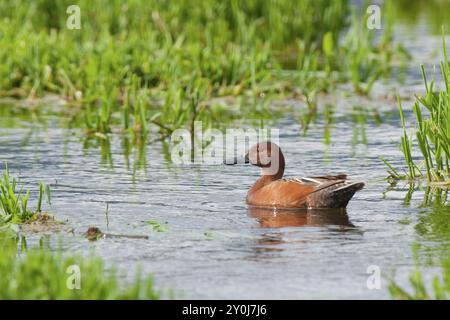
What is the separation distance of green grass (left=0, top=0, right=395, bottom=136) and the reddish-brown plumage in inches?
117

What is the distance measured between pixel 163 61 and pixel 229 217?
6.42 m

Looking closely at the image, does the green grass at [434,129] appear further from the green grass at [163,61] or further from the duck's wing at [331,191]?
the green grass at [163,61]

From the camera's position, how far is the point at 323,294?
679 centimetres

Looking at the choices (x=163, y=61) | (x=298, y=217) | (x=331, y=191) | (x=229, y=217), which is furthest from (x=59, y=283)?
(x=163, y=61)

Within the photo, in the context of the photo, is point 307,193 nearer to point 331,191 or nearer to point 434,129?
point 331,191

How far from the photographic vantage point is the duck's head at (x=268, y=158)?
990cm

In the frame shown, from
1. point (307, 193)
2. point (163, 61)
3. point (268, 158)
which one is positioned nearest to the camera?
point (307, 193)

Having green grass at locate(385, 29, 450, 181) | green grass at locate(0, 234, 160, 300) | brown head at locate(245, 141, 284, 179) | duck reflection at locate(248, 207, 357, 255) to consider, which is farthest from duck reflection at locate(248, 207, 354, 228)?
green grass at locate(0, 234, 160, 300)

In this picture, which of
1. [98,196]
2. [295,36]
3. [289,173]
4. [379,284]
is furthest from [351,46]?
[379,284]

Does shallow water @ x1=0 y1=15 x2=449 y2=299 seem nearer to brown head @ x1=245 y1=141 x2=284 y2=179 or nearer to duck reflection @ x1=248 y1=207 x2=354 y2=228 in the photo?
duck reflection @ x1=248 y1=207 x2=354 y2=228

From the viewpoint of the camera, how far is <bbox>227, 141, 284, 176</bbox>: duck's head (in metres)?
9.90

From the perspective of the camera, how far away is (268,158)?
32.6ft

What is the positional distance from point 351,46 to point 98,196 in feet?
25.6
